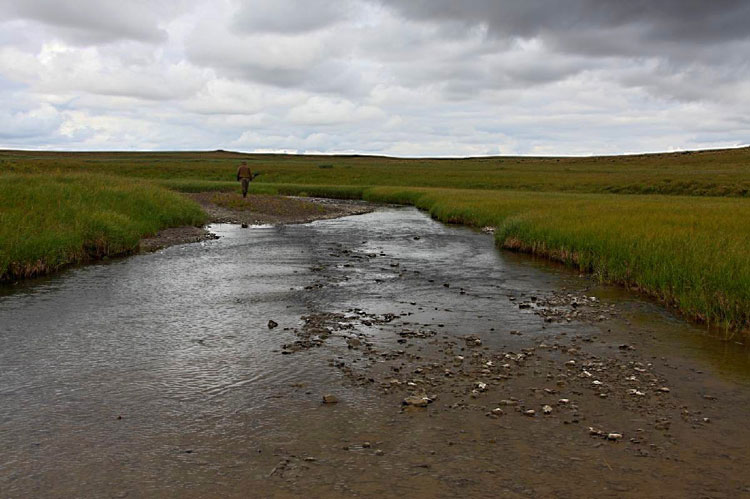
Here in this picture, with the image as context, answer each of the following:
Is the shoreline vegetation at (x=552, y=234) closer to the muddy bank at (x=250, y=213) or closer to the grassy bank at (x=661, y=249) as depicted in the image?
the grassy bank at (x=661, y=249)

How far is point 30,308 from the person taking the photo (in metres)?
14.1

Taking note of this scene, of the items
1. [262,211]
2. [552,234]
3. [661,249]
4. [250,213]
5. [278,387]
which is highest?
[661,249]

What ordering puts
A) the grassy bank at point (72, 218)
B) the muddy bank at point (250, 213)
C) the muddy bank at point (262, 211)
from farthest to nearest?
the muddy bank at point (262, 211)
the muddy bank at point (250, 213)
the grassy bank at point (72, 218)

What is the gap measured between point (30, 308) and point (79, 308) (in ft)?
3.60

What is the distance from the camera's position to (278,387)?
9430 mm

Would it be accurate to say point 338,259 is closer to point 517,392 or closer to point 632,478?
point 517,392

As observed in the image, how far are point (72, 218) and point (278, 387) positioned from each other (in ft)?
56.9

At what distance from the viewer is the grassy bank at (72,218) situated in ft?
60.2

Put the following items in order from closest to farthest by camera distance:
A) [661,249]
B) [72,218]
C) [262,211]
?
[661,249] → [72,218] → [262,211]

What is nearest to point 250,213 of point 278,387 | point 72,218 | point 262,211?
point 262,211

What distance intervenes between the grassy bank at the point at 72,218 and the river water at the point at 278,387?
117 cm

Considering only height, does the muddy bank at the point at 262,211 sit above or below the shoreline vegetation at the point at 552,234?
below

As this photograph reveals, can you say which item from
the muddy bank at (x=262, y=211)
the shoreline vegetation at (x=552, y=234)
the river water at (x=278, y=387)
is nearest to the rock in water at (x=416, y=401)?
the river water at (x=278, y=387)

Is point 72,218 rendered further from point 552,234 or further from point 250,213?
point 250,213
